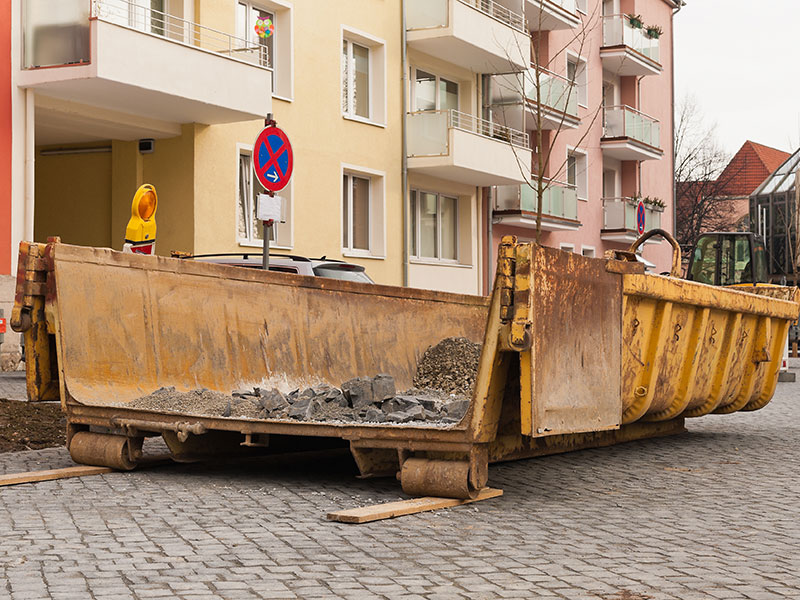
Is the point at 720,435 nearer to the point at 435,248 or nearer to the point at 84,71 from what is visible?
the point at 84,71

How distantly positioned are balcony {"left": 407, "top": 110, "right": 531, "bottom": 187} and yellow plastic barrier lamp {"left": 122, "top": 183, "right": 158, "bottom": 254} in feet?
46.3

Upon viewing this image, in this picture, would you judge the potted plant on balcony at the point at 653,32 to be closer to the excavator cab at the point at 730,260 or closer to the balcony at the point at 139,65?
the excavator cab at the point at 730,260

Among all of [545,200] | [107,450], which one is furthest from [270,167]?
[545,200]

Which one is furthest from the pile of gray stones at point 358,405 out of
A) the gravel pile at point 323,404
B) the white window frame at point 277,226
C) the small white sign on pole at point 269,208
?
the white window frame at point 277,226

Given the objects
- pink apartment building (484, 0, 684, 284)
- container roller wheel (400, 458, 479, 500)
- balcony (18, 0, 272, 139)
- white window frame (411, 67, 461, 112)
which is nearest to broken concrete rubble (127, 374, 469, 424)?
container roller wheel (400, 458, 479, 500)

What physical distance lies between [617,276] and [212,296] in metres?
3.01

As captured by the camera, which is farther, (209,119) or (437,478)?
(209,119)

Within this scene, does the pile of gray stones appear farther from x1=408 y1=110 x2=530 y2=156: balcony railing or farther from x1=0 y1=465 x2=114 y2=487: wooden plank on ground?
x1=408 y1=110 x2=530 y2=156: balcony railing

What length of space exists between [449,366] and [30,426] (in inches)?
134

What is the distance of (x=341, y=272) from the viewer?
44.0 feet

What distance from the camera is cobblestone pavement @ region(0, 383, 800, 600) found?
14.6 feet

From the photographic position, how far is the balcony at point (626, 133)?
127 ft

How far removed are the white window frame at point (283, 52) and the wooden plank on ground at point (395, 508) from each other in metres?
17.0

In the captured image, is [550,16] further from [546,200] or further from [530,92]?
[546,200]
